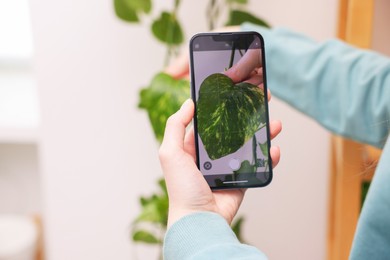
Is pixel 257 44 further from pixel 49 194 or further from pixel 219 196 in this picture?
pixel 49 194

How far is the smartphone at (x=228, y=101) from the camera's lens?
0.34m

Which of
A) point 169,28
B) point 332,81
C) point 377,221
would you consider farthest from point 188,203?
point 169,28

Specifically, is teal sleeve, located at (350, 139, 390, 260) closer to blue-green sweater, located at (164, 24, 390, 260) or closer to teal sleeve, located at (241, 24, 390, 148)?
blue-green sweater, located at (164, 24, 390, 260)

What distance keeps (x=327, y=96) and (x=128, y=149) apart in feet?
1.43

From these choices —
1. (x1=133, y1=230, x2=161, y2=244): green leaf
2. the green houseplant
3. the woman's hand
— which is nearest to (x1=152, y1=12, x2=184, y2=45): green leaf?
the green houseplant

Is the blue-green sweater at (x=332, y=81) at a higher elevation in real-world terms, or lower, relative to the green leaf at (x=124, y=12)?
lower

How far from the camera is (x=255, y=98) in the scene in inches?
13.4

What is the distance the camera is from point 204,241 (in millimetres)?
347

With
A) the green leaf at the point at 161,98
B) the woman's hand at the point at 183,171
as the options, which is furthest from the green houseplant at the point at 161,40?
the woman's hand at the point at 183,171

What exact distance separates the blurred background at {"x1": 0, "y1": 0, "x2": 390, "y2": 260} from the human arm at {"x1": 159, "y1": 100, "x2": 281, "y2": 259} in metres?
0.33

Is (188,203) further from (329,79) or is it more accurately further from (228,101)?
(329,79)

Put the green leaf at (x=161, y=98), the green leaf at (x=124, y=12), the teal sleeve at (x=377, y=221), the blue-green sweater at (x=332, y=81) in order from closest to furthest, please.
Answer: the teal sleeve at (x=377, y=221) < the green leaf at (x=161, y=98) < the blue-green sweater at (x=332, y=81) < the green leaf at (x=124, y=12)

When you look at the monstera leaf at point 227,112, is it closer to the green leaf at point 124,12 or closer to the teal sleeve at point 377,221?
the teal sleeve at point 377,221

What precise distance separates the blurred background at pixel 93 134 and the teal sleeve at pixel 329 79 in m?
0.05
